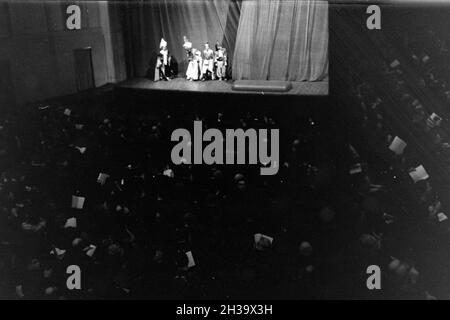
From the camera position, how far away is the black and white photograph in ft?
9.70

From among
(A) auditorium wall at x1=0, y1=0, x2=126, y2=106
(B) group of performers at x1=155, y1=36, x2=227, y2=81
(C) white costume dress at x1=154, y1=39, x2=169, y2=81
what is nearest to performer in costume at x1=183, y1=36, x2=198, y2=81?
(B) group of performers at x1=155, y1=36, x2=227, y2=81

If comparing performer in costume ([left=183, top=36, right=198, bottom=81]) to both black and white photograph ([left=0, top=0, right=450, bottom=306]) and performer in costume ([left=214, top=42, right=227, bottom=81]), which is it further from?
performer in costume ([left=214, top=42, right=227, bottom=81])

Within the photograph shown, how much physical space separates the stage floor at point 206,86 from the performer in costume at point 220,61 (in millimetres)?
43

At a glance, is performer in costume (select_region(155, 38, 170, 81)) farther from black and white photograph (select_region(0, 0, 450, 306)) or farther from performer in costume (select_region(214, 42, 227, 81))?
performer in costume (select_region(214, 42, 227, 81))

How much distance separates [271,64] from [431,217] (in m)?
1.18

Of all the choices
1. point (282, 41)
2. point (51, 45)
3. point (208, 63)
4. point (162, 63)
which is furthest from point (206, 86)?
point (51, 45)

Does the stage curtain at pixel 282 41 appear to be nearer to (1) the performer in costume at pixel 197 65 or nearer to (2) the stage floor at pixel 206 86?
(2) the stage floor at pixel 206 86

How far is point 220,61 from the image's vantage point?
3.02 meters

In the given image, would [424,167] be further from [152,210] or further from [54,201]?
[54,201]

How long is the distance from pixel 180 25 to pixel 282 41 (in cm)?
55

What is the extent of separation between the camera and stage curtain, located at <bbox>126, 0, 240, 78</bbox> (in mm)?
2984

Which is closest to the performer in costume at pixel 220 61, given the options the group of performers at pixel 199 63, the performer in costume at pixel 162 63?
the group of performers at pixel 199 63

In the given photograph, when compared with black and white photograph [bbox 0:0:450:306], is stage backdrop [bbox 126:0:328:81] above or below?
above
